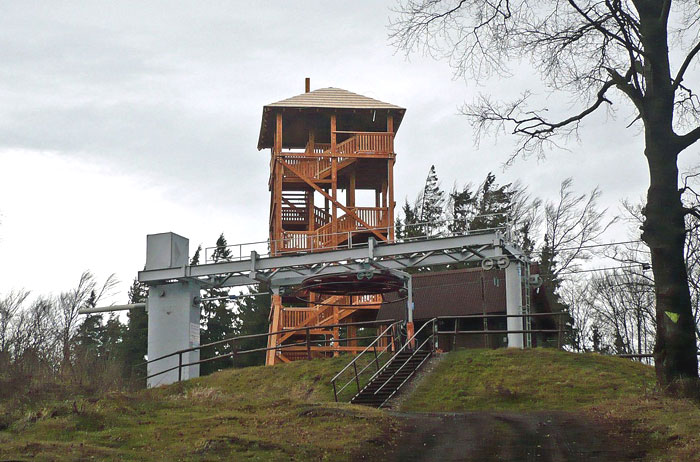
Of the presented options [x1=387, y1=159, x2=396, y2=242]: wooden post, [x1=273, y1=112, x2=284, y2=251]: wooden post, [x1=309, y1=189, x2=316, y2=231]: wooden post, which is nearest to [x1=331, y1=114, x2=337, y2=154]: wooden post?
[x1=273, y1=112, x2=284, y2=251]: wooden post

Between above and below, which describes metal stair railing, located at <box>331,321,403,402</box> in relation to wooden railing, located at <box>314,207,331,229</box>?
below

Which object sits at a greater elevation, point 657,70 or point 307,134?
point 307,134

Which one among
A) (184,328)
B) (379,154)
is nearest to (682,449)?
(184,328)

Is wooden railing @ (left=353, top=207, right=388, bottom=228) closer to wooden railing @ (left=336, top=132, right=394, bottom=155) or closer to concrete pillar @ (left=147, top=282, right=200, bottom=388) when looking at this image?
wooden railing @ (left=336, top=132, right=394, bottom=155)

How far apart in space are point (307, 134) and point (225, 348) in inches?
1004

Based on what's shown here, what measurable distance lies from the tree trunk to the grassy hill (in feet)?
2.96

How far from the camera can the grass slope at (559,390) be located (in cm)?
1533

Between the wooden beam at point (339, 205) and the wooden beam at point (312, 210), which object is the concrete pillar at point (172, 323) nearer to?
the wooden beam at point (339, 205)

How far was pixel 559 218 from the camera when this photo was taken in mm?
57219

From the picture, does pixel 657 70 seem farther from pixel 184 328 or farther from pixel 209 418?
pixel 184 328

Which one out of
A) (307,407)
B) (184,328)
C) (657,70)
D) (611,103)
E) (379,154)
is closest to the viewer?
(307,407)

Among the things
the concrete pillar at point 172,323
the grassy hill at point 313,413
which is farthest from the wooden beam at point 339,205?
the grassy hill at point 313,413

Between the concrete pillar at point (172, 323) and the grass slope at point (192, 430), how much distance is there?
16.2 metres

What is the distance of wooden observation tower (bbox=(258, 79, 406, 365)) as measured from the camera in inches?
1688
